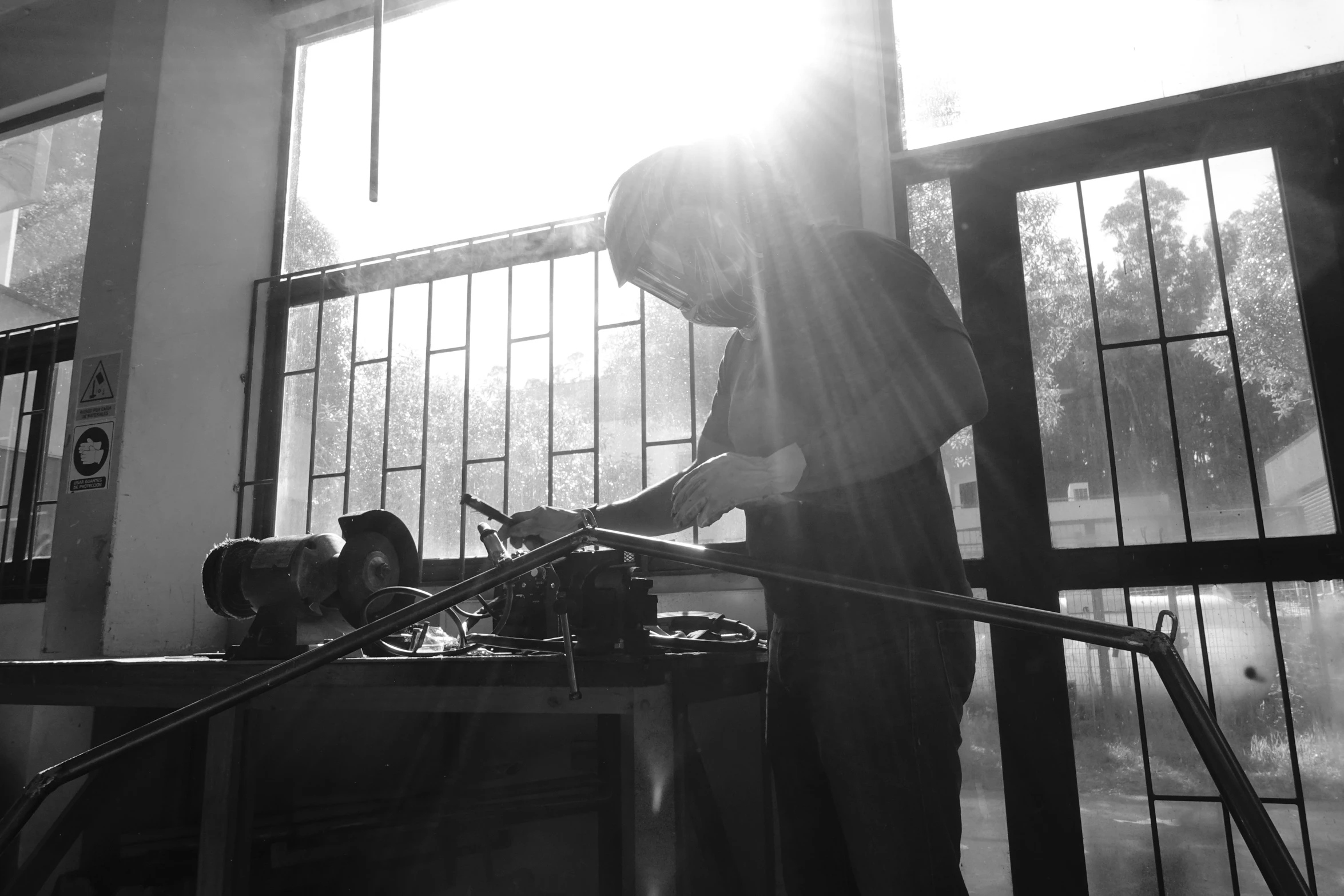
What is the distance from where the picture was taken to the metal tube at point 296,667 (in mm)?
1004

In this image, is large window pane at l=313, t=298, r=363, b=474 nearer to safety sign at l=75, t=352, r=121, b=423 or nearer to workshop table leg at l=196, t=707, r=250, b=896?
safety sign at l=75, t=352, r=121, b=423

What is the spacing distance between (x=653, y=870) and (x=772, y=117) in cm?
177

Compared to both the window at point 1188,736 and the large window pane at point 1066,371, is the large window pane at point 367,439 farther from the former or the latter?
the window at point 1188,736

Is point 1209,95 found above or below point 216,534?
above

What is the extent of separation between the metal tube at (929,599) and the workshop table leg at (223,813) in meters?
0.77

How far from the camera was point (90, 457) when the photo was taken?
252cm

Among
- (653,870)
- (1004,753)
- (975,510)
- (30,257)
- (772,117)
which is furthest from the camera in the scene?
(30,257)

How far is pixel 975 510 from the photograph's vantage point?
6.33 feet

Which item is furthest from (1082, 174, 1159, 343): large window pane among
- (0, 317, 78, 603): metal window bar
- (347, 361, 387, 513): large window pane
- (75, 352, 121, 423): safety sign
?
(0, 317, 78, 603): metal window bar

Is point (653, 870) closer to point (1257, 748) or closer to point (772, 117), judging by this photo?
point (1257, 748)

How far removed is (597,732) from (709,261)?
1.12 metres

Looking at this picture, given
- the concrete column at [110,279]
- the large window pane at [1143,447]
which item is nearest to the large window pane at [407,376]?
the concrete column at [110,279]

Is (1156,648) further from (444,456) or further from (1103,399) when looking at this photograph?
(444,456)

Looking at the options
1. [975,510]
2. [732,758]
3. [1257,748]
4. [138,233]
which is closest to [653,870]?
[732,758]
